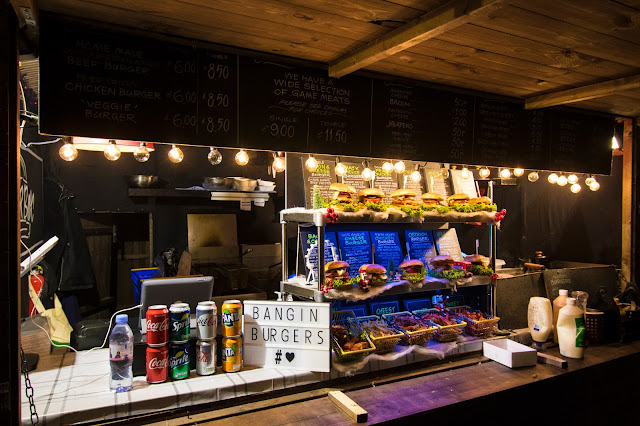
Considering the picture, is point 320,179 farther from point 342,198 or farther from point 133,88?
point 133,88

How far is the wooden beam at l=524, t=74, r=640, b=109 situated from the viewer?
325 centimetres

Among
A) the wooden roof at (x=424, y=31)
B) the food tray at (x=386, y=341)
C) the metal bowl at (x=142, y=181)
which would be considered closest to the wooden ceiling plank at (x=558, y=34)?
the wooden roof at (x=424, y=31)

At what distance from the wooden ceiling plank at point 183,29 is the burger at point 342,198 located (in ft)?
3.09

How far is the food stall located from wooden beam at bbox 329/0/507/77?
422 mm

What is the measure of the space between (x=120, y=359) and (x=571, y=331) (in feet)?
11.5

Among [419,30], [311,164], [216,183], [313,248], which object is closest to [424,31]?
[419,30]

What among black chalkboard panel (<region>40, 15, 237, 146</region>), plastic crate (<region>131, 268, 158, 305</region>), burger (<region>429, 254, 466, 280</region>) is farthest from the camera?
plastic crate (<region>131, 268, 158, 305</region>)

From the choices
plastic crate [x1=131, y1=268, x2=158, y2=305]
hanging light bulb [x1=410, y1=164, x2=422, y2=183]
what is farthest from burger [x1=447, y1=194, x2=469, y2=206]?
plastic crate [x1=131, y1=268, x2=158, y2=305]

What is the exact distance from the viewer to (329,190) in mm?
3607

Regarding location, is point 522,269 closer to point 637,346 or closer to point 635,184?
point 637,346

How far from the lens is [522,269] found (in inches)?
193

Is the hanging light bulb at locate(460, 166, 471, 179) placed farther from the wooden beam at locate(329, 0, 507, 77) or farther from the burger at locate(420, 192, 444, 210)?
the wooden beam at locate(329, 0, 507, 77)
